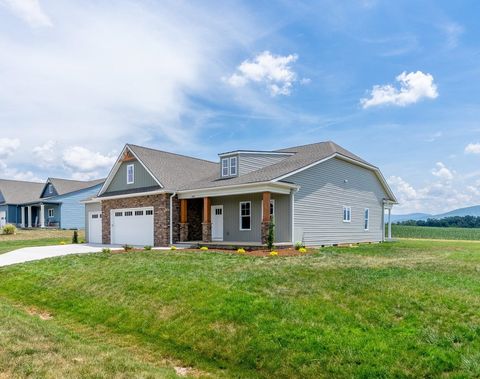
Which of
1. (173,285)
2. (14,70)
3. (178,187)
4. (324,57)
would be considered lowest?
(173,285)

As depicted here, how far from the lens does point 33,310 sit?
9.66 meters

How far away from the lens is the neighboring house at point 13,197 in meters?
47.3

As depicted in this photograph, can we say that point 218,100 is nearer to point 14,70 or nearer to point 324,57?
point 324,57

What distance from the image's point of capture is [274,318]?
6789mm

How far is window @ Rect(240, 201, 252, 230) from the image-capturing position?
767 inches

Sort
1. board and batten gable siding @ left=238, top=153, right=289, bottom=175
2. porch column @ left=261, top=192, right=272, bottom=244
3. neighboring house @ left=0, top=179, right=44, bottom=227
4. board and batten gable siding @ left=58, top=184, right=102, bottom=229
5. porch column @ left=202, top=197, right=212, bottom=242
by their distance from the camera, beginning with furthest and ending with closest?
neighboring house @ left=0, top=179, right=44, bottom=227 → board and batten gable siding @ left=58, top=184, right=102, bottom=229 → board and batten gable siding @ left=238, top=153, right=289, bottom=175 → porch column @ left=202, top=197, right=212, bottom=242 → porch column @ left=261, top=192, right=272, bottom=244

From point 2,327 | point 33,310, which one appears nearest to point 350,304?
point 2,327

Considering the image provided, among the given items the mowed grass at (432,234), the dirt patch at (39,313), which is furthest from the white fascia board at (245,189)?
the mowed grass at (432,234)

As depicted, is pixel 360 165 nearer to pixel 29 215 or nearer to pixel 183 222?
pixel 183 222

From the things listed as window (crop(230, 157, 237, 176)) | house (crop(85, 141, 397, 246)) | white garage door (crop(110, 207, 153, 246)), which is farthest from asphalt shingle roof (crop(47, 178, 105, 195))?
window (crop(230, 157, 237, 176))

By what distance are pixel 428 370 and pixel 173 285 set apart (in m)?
5.75

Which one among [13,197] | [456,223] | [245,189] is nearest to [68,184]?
[13,197]

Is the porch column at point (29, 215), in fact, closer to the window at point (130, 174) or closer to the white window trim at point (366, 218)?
the window at point (130, 174)

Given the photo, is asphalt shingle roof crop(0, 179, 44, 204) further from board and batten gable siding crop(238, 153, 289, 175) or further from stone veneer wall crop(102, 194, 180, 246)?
board and batten gable siding crop(238, 153, 289, 175)
